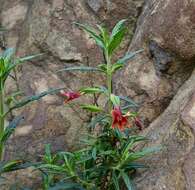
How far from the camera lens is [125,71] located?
15.4ft

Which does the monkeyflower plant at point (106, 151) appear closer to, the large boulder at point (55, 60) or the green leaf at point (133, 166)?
the green leaf at point (133, 166)

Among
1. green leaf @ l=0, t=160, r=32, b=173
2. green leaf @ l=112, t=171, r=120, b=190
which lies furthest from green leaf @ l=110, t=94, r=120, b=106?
green leaf @ l=0, t=160, r=32, b=173

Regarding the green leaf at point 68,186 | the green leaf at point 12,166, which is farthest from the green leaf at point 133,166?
the green leaf at point 12,166

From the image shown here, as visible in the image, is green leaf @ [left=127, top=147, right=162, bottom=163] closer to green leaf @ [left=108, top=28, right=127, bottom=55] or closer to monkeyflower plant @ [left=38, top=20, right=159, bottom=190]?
monkeyflower plant @ [left=38, top=20, right=159, bottom=190]

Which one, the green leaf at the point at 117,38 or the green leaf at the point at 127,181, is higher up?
the green leaf at the point at 117,38

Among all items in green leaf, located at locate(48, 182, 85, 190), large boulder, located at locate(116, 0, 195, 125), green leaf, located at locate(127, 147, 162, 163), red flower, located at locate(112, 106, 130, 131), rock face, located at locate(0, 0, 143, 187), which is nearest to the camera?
red flower, located at locate(112, 106, 130, 131)

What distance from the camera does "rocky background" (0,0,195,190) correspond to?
3518 millimetres

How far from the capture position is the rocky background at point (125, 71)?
352cm

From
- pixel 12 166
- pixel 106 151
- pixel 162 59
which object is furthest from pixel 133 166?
pixel 162 59

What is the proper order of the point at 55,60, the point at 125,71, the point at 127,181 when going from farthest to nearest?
1. the point at 55,60
2. the point at 125,71
3. the point at 127,181

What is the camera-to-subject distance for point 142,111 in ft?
14.5

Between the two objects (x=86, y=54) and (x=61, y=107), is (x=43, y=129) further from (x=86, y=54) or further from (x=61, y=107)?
(x=86, y=54)

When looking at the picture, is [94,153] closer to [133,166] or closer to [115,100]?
[133,166]

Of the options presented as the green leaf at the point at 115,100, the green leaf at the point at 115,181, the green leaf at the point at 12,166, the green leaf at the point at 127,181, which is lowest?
the green leaf at the point at 12,166
